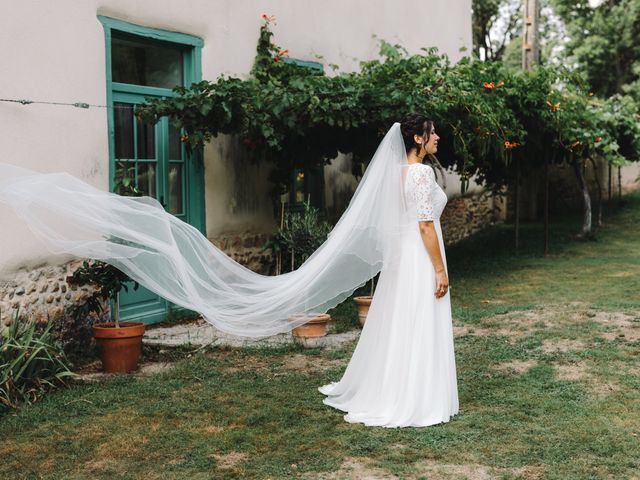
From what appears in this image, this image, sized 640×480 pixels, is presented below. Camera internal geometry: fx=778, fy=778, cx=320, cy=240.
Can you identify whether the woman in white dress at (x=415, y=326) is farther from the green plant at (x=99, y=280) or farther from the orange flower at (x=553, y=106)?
the orange flower at (x=553, y=106)

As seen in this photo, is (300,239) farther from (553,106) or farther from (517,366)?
(553,106)

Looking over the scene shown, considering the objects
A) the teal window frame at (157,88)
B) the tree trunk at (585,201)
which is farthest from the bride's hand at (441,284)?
the tree trunk at (585,201)

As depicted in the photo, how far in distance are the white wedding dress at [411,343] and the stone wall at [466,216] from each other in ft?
29.6

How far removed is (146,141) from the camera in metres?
7.52

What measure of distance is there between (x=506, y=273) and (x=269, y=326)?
671 cm

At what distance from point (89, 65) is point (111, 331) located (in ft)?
7.72

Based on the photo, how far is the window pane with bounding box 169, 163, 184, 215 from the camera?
309 inches

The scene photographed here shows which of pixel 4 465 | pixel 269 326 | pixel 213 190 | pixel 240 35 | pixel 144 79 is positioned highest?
pixel 240 35

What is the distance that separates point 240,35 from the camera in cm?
862

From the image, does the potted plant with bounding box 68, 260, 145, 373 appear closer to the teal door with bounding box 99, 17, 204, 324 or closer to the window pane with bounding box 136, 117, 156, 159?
the teal door with bounding box 99, 17, 204, 324

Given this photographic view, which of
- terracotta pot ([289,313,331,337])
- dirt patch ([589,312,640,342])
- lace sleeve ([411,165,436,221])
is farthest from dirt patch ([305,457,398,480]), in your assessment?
dirt patch ([589,312,640,342])

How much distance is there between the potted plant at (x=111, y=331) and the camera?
594 centimetres

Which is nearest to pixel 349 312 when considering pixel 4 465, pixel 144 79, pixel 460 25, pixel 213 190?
pixel 213 190

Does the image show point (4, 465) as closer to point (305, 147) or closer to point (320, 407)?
point (320, 407)
